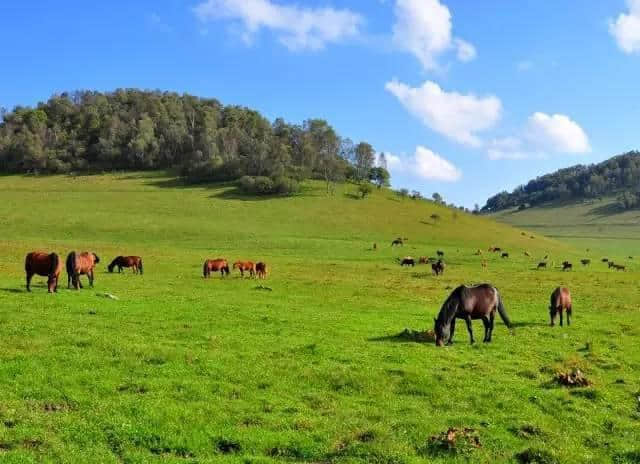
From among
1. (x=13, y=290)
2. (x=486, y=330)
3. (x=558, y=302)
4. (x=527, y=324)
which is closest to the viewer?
(x=486, y=330)

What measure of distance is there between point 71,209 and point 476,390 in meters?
88.9

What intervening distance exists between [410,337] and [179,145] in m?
140

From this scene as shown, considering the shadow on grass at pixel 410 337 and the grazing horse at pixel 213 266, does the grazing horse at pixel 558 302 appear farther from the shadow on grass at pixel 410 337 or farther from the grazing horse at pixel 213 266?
the grazing horse at pixel 213 266

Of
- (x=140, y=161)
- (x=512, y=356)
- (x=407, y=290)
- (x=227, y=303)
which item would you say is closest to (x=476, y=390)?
(x=512, y=356)

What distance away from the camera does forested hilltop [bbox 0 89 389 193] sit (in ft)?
415

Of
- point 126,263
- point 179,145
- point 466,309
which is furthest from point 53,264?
point 179,145

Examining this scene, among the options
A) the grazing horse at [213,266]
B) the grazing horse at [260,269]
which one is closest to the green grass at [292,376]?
the grazing horse at [213,266]

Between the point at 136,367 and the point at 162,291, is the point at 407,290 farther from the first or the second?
the point at 136,367

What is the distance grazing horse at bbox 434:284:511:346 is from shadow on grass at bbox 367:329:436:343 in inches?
25.0

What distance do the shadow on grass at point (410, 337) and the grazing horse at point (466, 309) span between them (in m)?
0.64

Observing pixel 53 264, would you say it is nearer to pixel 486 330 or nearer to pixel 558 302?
pixel 486 330

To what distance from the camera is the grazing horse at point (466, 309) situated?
60.2 feet

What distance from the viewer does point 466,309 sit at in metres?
18.7

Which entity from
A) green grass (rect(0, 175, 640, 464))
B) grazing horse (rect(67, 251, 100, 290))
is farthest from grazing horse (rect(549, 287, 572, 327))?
grazing horse (rect(67, 251, 100, 290))
